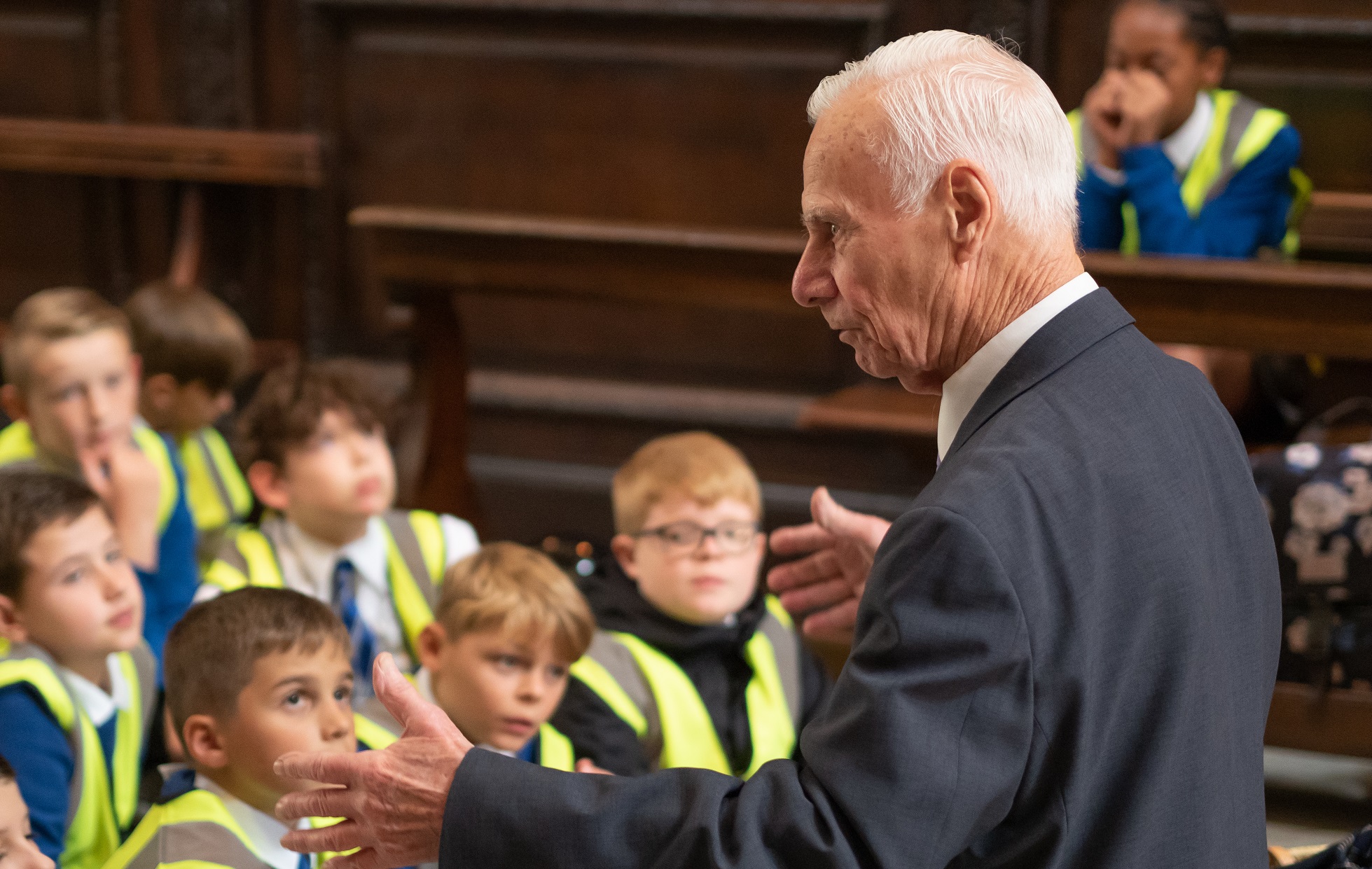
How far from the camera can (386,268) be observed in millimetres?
3611

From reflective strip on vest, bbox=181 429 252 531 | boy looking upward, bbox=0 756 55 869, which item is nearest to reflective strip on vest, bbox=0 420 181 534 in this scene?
reflective strip on vest, bbox=181 429 252 531

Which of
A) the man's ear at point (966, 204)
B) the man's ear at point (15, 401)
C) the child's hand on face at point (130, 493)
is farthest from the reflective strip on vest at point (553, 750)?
the man's ear at point (15, 401)

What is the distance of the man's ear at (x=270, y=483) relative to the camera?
2818 millimetres

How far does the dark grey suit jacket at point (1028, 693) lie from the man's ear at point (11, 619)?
3.75ft

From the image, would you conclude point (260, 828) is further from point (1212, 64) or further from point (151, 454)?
point (1212, 64)

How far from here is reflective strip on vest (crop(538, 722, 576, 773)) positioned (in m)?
2.24

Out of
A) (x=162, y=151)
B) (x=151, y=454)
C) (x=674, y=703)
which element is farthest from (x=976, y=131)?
(x=162, y=151)

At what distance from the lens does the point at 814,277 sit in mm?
1447

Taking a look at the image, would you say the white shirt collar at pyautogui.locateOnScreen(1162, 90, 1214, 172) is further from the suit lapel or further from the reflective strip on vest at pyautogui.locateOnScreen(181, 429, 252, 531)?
the suit lapel

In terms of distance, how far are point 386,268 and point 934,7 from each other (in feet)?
6.03

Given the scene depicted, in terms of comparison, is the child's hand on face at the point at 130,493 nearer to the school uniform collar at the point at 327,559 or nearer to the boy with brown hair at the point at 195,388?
the school uniform collar at the point at 327,559

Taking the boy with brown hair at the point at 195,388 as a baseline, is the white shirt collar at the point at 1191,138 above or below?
above

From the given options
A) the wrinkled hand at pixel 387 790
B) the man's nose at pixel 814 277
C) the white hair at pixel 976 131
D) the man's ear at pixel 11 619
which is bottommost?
the man's ear at pixel 11 619

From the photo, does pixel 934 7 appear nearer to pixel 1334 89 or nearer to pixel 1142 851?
pixel 1334 89
